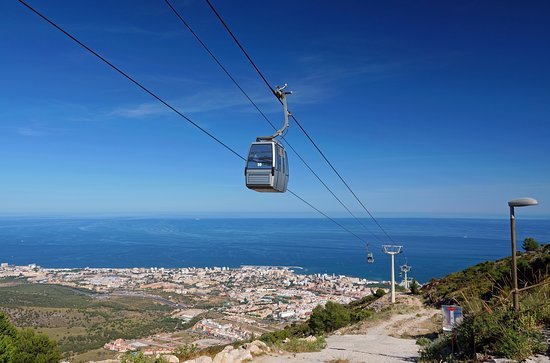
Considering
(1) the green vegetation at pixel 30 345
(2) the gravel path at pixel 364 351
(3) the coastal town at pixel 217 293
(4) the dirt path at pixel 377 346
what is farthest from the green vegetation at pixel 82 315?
(2) the gravel path at pixel 364 351

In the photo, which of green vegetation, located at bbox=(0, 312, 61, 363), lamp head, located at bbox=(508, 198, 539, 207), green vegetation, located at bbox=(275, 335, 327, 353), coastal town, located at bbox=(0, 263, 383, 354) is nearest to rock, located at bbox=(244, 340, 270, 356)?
green vegetation, located at bbox=(275, 335, 327, 353)

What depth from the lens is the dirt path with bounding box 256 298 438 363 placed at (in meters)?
8.16

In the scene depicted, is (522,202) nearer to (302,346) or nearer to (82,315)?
(302,346)

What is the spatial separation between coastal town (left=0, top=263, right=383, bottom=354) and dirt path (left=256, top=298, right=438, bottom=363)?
40.6 feet

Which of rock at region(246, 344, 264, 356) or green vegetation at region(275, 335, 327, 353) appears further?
green vegetation at region(275, 335, 327, 353)

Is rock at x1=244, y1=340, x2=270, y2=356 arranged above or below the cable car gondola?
below

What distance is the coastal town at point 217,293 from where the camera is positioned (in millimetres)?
30672

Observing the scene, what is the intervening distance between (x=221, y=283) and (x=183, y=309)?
76.1ft

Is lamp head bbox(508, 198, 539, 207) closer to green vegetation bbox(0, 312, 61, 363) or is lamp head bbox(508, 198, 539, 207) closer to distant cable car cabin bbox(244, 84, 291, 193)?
distant cable car cabin bbox(244, 84, 291, 193)

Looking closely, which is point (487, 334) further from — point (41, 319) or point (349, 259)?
point (349, 259)

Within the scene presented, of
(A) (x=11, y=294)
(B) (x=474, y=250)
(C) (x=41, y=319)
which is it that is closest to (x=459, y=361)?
(C) (x=41, y=319)

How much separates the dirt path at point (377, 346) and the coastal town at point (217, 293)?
1238 centimetres

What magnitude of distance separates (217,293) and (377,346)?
172ft

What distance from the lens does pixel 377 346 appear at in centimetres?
1018
